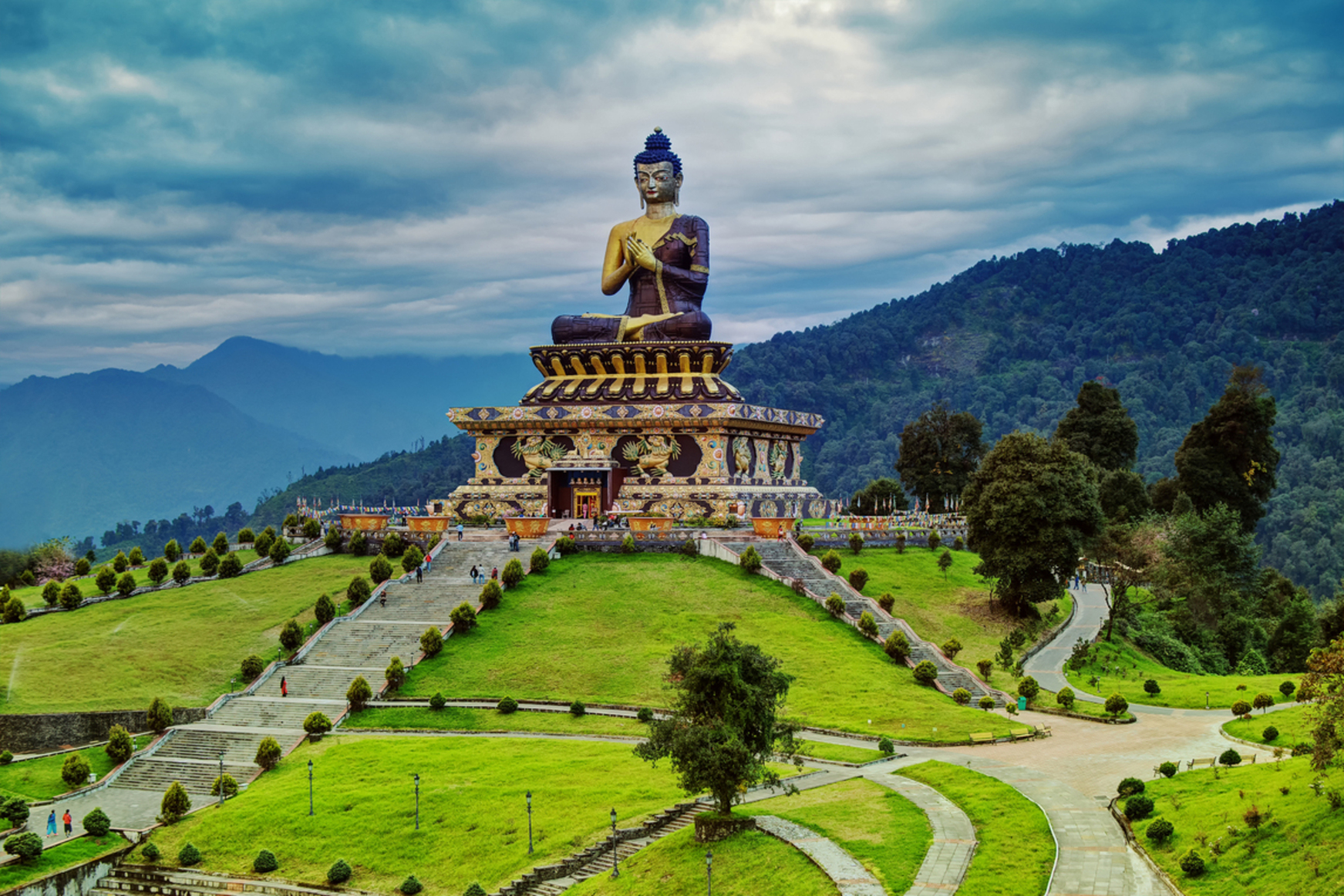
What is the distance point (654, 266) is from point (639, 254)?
79 cm

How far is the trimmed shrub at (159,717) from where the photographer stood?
2889 centimetres

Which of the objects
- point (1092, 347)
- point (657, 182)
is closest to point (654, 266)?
point (657, 182)

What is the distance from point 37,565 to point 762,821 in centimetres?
3514

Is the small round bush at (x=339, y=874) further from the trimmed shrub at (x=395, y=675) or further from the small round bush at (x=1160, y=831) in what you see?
the small round bush at (x=1160, y=831)

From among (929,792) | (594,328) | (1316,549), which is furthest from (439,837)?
(1316,549)

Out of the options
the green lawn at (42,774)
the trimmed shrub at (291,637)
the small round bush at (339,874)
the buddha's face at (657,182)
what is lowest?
the small round bush at (339,874)

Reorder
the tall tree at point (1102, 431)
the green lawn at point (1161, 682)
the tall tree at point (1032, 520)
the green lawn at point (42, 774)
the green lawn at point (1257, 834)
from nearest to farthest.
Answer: the green lawn at point (1257, 834), the green lawn at point (42, 774), the green lawn at point (1161, 682), the tall tree at point (1032, 520), the tall tree at point (1102, 431)

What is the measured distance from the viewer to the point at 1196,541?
43.9 metres

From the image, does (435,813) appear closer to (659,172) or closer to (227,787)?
(227,787)

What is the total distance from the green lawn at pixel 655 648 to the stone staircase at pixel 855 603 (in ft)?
2.65

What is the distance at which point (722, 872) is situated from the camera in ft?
64.7

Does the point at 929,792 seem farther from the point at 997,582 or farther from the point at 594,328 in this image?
the point at 594,328

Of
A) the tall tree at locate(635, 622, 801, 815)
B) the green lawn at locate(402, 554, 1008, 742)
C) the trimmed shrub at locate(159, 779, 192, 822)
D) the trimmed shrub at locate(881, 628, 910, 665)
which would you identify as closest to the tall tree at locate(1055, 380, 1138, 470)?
the green lawn at locate(402, 554, 1008, 742)

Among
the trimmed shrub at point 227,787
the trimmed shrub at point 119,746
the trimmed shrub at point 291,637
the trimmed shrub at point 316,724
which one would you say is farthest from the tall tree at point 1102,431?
the trimmed shrub at point 119,746
